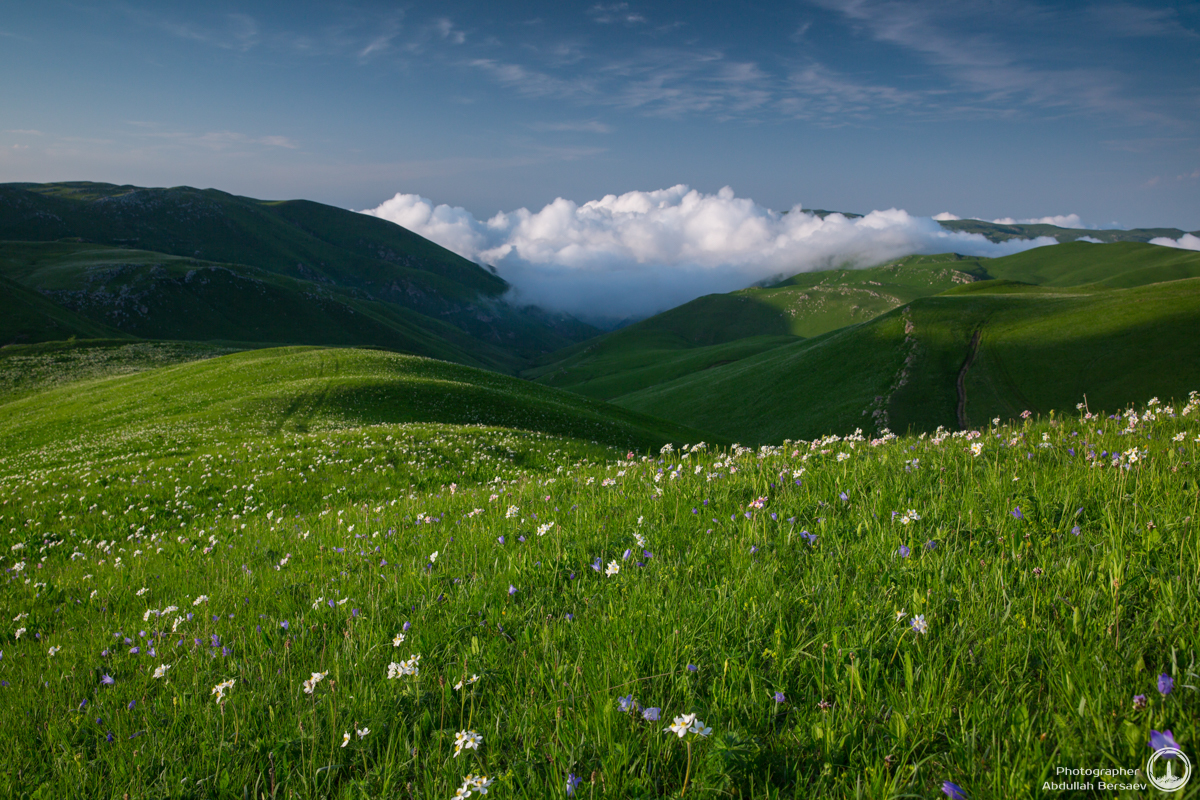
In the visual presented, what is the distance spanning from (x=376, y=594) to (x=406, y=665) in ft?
6.11

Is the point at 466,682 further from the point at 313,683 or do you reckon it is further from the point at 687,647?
the point at 687,647

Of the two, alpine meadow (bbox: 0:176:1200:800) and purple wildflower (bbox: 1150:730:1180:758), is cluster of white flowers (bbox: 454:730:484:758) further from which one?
purple wildflower (bbox: 1150:730:1180:758)

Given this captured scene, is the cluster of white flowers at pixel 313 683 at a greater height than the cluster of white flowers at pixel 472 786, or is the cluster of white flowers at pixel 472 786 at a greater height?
the cluster of white flowers at pixel 472 786

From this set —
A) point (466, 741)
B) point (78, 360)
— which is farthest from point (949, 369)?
point (78, 360)

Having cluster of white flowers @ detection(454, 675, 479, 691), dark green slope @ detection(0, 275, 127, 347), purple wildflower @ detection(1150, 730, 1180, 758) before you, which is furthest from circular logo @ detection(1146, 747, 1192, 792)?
dark green slope @ detection(0, 275, 127, 347)

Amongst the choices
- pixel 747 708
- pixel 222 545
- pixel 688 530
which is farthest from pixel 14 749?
pixel 222 545

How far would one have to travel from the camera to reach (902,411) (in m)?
85.2

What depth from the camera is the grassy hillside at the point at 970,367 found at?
7925 cm

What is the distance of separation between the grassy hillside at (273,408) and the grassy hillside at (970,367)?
46900 mm

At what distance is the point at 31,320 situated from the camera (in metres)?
132

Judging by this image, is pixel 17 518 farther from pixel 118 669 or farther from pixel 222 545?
pixel 118 669

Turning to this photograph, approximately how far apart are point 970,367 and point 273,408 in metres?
102

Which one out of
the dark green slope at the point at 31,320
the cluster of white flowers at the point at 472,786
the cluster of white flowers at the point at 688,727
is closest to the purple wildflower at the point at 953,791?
the cluster of white flowers at the point at 688,727

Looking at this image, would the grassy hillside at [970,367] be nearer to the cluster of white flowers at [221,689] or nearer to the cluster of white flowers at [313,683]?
the cluster of white flowers at [313,683]
